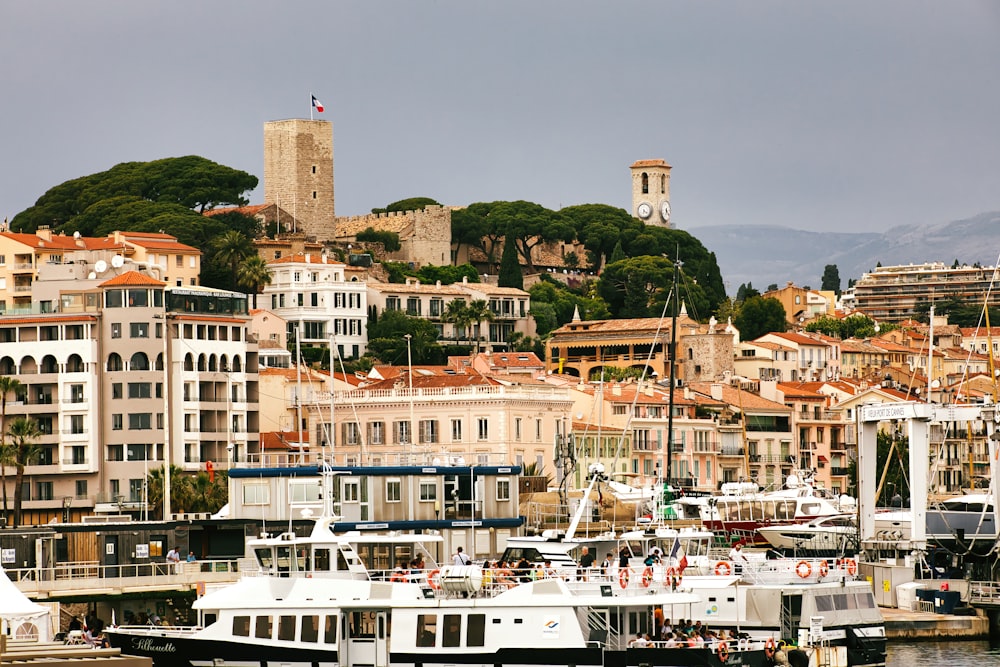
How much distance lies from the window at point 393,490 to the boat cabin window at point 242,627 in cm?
1359

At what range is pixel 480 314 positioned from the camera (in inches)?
5635

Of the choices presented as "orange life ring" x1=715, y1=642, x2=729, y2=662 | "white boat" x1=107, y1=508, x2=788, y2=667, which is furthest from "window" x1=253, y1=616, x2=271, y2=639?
"orange life ring" x1=715, y1=642, x2=729, y2=662

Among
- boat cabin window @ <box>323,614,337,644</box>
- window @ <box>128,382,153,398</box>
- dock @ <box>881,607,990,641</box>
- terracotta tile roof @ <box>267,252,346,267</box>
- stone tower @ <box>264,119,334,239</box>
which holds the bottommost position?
dock @ <box>881,607,990,641</box>

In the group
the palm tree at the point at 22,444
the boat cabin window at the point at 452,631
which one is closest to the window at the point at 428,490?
the boat cabin window at the point at 452,631

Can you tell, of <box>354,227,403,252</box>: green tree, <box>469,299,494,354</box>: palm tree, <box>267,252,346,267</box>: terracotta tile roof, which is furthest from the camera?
<box>354,227,403,252</box>: green tree

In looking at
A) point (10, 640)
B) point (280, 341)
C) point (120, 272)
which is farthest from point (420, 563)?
point (280, 341)

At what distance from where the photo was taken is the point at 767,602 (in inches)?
1986

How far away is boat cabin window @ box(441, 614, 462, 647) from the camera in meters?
45.3

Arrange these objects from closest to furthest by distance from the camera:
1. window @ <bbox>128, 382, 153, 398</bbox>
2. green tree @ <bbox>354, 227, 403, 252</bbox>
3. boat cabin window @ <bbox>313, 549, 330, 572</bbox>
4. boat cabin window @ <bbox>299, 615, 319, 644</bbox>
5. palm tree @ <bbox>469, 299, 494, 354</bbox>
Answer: boat cabin window @ <bbox>299, 615, 319, 644</bbox>, boat cabin window @ <bbox>313, 549, 330, 572</bbox>, window @ <bbox>128, 382, 153, 398</bbox>, palm tree @ <bbox>469, 299, 494, 354</bbox>, green tree @ <bbox>354, 227, 403, 252</bbox>

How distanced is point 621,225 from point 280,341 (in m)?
75.9

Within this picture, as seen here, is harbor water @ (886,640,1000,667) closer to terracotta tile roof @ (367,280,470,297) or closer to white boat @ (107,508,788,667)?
white boat @ (107,508,788,667)

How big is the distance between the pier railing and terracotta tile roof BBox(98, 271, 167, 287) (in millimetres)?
39314

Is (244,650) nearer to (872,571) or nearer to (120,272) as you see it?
(872,571)

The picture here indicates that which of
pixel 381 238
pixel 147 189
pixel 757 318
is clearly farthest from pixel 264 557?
pixel 381 238
